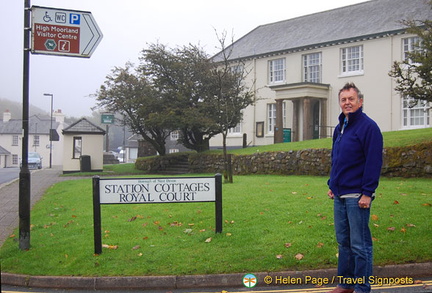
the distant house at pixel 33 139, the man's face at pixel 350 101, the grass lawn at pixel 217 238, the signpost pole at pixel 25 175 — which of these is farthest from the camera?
the distant house at pixel 33 139

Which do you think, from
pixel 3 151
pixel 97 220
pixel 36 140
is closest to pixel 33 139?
pixel 36 140

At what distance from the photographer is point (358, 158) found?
197 inches

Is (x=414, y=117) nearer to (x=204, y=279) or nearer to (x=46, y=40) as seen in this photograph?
(x=46, y=40)

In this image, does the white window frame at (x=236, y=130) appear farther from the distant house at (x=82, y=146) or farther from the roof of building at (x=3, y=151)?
the roof of building at (x=3, y=151)

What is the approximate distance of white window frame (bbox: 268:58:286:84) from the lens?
3666cm

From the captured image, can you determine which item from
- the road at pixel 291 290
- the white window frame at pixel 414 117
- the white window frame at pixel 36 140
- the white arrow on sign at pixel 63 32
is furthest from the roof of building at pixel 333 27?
the white window frame at pixel 36 140

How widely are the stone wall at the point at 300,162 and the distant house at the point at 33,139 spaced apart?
49.3 m

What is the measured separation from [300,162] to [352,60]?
48.6 ft

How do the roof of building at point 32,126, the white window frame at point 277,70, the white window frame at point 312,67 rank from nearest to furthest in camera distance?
1. the white window frame at point 312,67
2. the white window frame at point 277,70
3. the roof of building at point 32,126

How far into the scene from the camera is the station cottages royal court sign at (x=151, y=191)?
24.7ft

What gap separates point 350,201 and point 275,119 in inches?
1277

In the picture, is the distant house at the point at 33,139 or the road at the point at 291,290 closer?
the road at the point at 291,290

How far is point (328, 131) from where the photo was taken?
3356 centimetres

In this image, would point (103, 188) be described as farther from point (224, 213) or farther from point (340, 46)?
point (340, 46)
